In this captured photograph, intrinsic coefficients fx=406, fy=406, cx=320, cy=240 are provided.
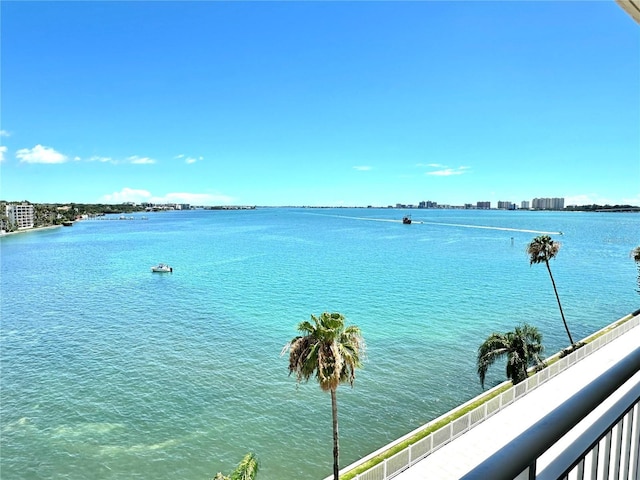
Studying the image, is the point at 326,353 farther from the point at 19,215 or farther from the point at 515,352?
the point at 19,215

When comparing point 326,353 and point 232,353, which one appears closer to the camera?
point 326,353

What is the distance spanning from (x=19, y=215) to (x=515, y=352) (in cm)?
16789

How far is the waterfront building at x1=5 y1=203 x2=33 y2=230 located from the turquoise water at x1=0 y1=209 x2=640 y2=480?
10129 cm

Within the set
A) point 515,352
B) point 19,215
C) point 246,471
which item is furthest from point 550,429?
point 19,215

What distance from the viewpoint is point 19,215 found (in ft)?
462

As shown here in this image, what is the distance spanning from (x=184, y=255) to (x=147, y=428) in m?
56.1

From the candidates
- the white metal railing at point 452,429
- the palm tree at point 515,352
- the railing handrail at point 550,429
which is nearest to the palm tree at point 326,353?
the white metal railing at point 452,429

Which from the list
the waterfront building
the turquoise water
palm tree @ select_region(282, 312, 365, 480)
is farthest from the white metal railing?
the waterfront building

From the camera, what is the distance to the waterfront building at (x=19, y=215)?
135m

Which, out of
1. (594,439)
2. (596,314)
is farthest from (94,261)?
(594,439)

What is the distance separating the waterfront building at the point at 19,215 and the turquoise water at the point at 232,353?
101295 mm

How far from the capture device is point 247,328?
29.0 meters

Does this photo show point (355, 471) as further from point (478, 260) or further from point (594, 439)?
point (478, 260)

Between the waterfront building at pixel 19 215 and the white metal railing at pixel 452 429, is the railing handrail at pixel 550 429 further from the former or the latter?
the waterfront building at pixel 19 215
